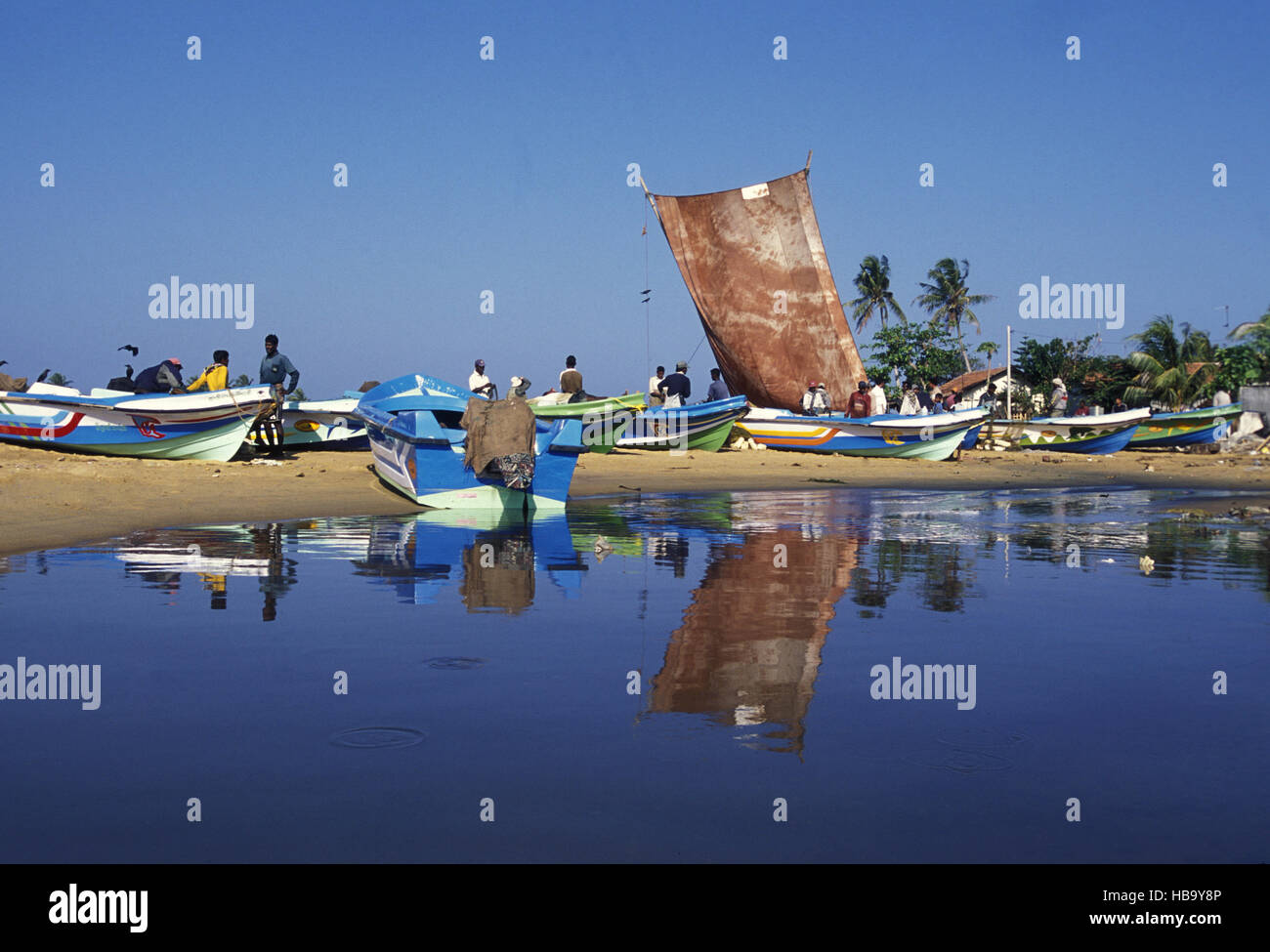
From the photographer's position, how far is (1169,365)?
150ft

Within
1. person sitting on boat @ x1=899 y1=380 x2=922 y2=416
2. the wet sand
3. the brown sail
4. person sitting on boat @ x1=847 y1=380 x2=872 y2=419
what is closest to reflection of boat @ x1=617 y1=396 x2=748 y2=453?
the wet sand

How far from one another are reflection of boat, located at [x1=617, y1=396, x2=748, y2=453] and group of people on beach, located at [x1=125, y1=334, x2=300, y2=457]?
7278 mm

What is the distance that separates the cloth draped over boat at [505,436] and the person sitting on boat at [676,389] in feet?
45.2

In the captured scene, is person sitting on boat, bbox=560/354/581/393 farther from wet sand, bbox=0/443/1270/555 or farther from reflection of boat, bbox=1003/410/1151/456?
reflection of boat, bbox=1003/410/1151/456

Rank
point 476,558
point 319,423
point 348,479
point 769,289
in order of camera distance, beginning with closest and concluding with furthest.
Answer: point 476,558 < point 348,479 < point 319,423 < point 769,289

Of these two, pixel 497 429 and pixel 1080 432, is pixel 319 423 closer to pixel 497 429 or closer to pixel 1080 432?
pixel 497 429

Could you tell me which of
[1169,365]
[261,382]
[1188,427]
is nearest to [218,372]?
[261,382]

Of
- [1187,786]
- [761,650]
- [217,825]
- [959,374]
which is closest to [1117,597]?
[761,650]

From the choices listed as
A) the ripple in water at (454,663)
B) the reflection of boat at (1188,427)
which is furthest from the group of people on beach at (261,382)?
the reflection of boat at (1188,427)

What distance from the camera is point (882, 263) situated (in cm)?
7056

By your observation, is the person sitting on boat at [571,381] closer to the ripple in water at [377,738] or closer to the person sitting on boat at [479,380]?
the person sitting on boat at [479,380]

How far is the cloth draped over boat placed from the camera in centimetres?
1326

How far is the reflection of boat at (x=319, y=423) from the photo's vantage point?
75.5ft

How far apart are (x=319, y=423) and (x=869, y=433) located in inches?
485
